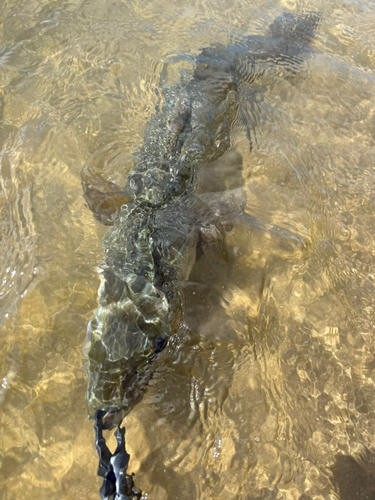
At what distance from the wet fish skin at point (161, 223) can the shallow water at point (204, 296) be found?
182 millimetres

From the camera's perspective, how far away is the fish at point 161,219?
2.08 metres

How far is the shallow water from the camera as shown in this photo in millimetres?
2148

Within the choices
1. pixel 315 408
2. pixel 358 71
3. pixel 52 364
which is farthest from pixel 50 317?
pixel 358 71

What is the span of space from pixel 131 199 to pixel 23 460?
2.13 metres

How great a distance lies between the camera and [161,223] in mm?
3008

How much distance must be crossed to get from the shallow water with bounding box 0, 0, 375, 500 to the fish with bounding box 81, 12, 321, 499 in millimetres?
138

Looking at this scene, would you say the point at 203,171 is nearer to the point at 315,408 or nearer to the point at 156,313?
the point at 156,313

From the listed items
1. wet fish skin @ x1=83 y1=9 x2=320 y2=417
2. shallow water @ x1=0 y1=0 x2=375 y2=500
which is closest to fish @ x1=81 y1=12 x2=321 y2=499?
wet fish skin @ x1=83 y1=9 x2=320 y2=417

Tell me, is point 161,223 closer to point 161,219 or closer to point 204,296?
point 161,219

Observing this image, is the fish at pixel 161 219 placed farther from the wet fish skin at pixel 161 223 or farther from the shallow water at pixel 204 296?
the shallow water at pixel 204 296

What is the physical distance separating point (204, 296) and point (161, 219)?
2.69 ft

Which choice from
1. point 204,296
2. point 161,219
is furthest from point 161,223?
point 204,296

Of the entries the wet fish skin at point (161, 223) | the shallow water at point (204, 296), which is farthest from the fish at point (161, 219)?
the shallow water at point (204, 296)

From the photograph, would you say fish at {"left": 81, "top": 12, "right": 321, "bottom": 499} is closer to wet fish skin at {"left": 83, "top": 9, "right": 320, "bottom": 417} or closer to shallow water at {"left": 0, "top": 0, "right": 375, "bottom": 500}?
wet fish skin at {"left": 83, "top": 9, "right": 320, "bottom": 417}
